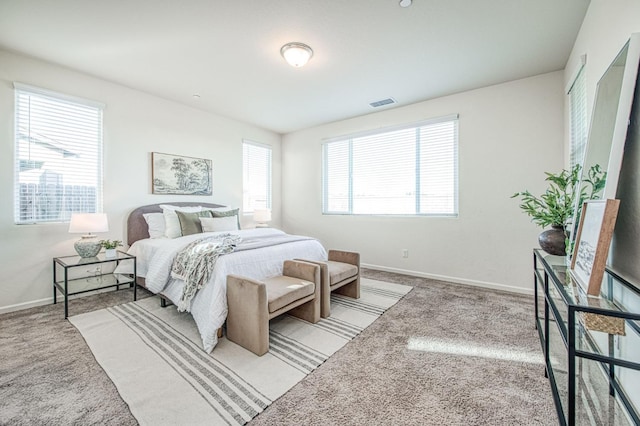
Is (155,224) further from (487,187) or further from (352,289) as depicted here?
(487,187)

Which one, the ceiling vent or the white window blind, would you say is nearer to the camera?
the white window blind

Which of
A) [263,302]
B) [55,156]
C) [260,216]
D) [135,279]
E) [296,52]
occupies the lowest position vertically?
[135,279]

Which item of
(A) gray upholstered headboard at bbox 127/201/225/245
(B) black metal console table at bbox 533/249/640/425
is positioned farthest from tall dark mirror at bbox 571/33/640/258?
(A) gray upholstered headboard at bbox 127/201/225/245

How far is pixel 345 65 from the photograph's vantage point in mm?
3113

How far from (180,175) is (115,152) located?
0.86 meters

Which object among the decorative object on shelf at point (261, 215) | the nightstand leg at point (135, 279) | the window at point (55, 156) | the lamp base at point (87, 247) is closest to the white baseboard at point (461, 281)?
the decorative object on shelf at point (261, 215)

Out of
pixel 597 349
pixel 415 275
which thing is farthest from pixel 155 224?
pixel 597 349

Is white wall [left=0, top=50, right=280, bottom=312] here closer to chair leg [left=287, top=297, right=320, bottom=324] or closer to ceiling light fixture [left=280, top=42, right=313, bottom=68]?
ceiling light fixture [left=280, top=42, right=313, bottom=68]

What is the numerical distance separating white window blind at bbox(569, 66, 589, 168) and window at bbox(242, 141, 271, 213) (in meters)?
4.70

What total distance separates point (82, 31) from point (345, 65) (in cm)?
254

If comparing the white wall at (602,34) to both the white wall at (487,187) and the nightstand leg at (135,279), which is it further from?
the nightstand leg at (135,279)

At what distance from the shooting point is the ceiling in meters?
2.21

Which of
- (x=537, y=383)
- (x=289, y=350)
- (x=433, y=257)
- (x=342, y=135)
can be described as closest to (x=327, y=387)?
(x=289, y=350)

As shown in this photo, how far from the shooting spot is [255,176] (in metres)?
5.47
